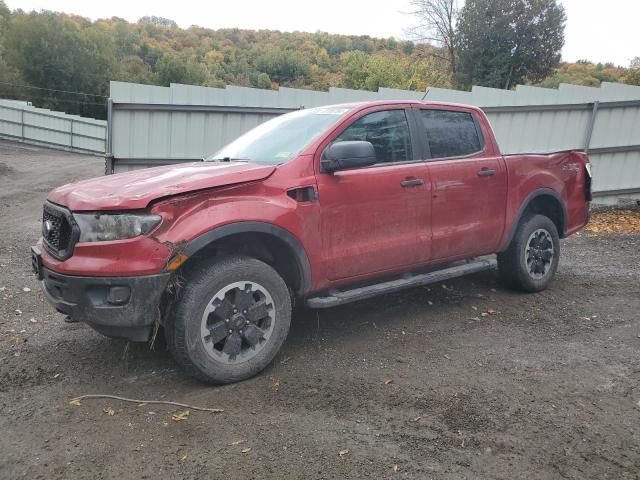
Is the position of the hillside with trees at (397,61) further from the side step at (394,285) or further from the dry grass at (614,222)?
the side step at (394,285)

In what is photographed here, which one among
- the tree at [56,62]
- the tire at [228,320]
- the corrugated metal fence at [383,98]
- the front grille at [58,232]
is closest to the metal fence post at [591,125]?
the corrugated metal fence at [383,98]

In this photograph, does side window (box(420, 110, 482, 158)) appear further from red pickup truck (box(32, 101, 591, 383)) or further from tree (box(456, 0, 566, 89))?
tree (box(456, 0, 566, 89))

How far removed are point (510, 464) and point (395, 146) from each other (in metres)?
2.61

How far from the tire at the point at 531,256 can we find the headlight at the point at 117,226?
3.60 metres

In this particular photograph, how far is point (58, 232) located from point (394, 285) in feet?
8.11

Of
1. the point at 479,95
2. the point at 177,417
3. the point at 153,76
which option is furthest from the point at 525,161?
the point at 153,76

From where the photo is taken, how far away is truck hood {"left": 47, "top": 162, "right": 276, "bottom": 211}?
3181 mm

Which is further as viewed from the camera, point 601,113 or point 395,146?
point 601,113

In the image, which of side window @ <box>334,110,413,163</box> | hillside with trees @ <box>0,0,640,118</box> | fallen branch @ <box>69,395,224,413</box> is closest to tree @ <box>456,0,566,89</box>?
hillside with trees @ <box>0,0,640,118</box>

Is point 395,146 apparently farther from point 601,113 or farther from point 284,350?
point 601,113

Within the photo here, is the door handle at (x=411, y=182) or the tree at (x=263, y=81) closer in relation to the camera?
the door handle at (x=411, y=182)

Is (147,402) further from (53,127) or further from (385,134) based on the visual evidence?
(53,127)

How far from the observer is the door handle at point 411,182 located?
4.27 meters

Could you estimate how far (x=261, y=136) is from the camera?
452cm
